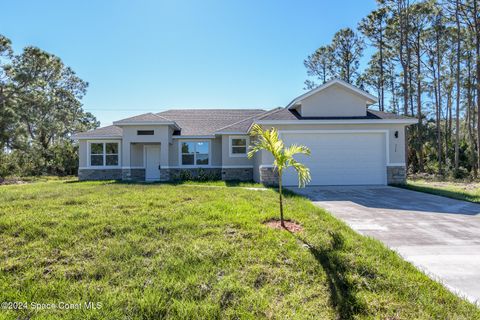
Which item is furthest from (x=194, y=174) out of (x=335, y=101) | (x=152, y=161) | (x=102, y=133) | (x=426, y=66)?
(x=426, y=66)

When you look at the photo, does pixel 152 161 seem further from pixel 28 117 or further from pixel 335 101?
pixel 28 117

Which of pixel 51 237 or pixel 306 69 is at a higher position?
pixel 306 69

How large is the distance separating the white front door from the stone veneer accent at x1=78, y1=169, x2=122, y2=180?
187cm

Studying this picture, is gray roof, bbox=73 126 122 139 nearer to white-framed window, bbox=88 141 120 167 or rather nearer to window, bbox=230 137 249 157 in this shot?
white-framed window, bbox=88 141 120 167

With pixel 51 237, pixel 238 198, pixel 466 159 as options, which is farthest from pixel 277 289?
pixel 466 159

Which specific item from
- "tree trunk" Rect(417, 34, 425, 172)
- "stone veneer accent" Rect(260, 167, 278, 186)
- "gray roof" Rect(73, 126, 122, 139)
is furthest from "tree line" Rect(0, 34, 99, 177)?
"tree trunk" Rect(417, 34, 425, 172)

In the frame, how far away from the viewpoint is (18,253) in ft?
15.1

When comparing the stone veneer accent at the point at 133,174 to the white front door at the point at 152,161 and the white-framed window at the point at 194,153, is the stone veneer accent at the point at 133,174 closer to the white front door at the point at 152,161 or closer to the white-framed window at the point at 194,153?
the white front door at the point at 152,161

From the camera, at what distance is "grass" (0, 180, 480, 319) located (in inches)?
128

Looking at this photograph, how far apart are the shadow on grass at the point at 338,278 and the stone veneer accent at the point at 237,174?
1159cm

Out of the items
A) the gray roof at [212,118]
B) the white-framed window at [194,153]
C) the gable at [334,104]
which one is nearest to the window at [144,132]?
the gray roof at [212,118]

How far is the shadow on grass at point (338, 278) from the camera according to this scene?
127 inches

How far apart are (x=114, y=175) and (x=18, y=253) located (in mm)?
13812

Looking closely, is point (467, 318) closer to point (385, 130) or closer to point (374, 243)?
point (374, 243)
